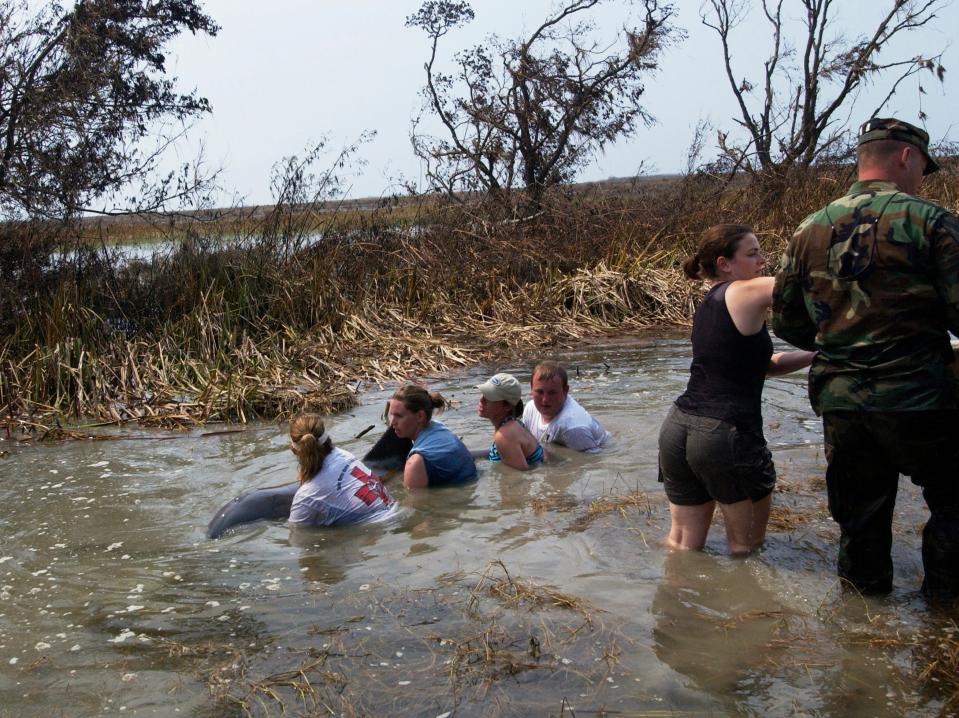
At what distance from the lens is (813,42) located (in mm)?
21891

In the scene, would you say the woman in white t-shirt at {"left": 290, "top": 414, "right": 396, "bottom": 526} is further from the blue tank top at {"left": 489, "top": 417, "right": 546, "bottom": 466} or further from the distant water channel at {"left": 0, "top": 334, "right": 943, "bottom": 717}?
the blue tank top at {"left": 489, "top": 417, "right": 546, "bottom": 466}

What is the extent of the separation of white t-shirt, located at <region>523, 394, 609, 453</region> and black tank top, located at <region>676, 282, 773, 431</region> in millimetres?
3178

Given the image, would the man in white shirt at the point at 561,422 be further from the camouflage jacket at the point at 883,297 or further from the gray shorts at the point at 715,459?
the camouflage jacket at the point at 883,297

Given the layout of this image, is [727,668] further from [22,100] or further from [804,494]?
[22,100]

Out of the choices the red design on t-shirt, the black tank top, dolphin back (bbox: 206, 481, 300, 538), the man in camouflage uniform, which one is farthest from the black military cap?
dolphin back (bbox: 206, 481, 300, 538)

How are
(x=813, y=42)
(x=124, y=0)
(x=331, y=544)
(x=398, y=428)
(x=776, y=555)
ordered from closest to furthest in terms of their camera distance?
(x=776, y=555)
(x=331, y=544)
(x=398, y=428)
(x=124, y=0)
(x=813, y=42)

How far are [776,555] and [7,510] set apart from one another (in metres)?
5.43

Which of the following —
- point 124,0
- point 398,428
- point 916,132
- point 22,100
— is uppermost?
point 124,0

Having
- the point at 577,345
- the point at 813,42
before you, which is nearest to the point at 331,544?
the point at 577,345

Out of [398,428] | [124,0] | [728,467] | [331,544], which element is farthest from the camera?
[124,0]

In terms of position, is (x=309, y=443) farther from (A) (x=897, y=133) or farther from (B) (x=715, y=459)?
(A) (x=897, y=133)

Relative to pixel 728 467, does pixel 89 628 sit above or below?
below

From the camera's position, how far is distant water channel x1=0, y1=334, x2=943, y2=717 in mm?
4094

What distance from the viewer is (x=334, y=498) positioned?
659 centimetres
